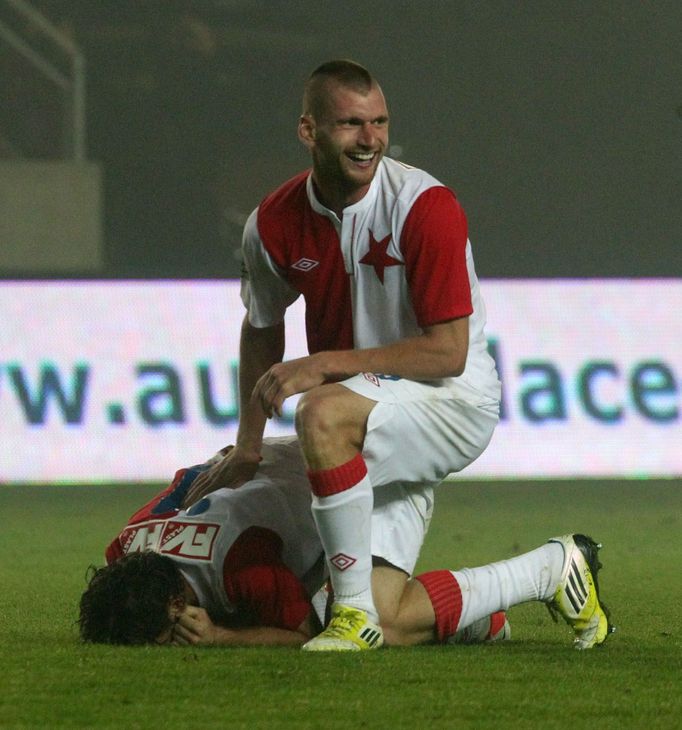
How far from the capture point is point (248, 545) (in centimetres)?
359

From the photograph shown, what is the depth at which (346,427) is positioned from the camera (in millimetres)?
3541

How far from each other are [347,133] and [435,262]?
39 cm

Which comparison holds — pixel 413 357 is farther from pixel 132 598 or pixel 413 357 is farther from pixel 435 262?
pixel 132 598

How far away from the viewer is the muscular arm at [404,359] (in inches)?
143

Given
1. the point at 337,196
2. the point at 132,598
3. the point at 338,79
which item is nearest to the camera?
the point at 132,598

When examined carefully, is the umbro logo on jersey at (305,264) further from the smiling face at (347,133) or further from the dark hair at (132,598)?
the dark hair at (132,598)

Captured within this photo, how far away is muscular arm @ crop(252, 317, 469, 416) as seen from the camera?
3.63 metres

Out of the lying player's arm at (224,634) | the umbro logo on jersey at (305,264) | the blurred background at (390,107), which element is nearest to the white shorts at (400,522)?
the lying player's arm at (224,634)

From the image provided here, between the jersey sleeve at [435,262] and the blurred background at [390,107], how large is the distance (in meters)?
6.57

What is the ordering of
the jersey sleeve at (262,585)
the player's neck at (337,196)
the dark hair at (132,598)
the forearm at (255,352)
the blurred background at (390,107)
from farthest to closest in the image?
the blurred background at (390,107) < the forearm at (255,352) < the player's neck at (337,196) < the jersey sleeve at (262,585) < the dark hair at (132,598)

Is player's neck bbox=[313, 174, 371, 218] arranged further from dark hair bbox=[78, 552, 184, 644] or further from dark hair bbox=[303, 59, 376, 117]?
dark hair bbox=[78, 552, 184, 644]

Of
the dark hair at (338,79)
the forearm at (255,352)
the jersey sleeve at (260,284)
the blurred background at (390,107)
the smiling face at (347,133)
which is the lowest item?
the forearm at (255,352)

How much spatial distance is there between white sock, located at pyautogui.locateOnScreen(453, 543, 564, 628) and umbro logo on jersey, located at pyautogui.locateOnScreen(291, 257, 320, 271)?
0.84m

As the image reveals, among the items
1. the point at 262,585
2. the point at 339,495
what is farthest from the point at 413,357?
the point at 262,585
